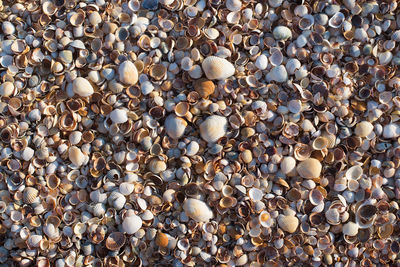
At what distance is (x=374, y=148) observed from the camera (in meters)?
1.56

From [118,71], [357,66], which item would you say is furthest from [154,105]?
[357,66]

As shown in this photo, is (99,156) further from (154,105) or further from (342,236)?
(342,236)

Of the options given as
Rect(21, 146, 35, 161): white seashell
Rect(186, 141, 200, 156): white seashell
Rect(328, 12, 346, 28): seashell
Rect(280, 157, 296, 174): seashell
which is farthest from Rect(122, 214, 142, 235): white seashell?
Rect(328, 12, 346, 28): seashell

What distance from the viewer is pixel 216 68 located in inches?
60.6

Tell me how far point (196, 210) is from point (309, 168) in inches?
15.0

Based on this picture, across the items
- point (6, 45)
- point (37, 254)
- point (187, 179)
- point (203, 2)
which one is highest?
point (203, 2)

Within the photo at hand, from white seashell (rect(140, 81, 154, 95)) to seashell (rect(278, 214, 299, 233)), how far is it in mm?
597

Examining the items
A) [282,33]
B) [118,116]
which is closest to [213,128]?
[118,116]

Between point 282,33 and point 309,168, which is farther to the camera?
point 282,33

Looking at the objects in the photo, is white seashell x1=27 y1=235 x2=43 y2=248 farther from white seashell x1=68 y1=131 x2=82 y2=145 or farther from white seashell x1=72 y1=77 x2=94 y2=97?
white seashell x1=72 y1=77 x2=94 y2=97

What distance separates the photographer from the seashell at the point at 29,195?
1516 millimetres

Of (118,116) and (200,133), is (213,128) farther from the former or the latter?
(118,116)

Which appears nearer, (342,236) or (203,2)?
(342,236)

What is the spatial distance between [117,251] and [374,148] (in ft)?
2.96
